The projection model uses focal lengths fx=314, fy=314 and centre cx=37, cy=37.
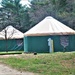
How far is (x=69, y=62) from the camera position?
13.0 meters

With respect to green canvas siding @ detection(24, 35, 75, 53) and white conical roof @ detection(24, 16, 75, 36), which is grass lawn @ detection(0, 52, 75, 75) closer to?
green canvas siding @ detection(24, 35, 75, 53)

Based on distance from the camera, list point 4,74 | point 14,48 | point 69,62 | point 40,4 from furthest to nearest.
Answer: point 40,4, point 14,48, point 69,62, point 4,74

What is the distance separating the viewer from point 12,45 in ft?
106

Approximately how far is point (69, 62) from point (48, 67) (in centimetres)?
155

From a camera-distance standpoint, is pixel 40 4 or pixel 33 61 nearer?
pixel 33 61

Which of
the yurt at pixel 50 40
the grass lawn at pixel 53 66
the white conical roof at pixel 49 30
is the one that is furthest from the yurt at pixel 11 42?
the grass lawn at pixel 53 66

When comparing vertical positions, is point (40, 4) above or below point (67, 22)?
above

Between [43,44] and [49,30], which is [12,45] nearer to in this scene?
[49,30]

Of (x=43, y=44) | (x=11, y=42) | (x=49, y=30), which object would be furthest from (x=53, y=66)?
(x=11, y=42)

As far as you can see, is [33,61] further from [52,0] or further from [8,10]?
[8,10]

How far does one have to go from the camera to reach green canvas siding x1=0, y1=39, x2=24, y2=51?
31953 mm

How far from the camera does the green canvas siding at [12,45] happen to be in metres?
32.0

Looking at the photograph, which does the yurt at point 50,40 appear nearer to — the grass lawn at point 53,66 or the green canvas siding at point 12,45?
the green canvas siding at point 12,45

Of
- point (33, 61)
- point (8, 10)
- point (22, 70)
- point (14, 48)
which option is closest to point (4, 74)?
point (22, 70)
